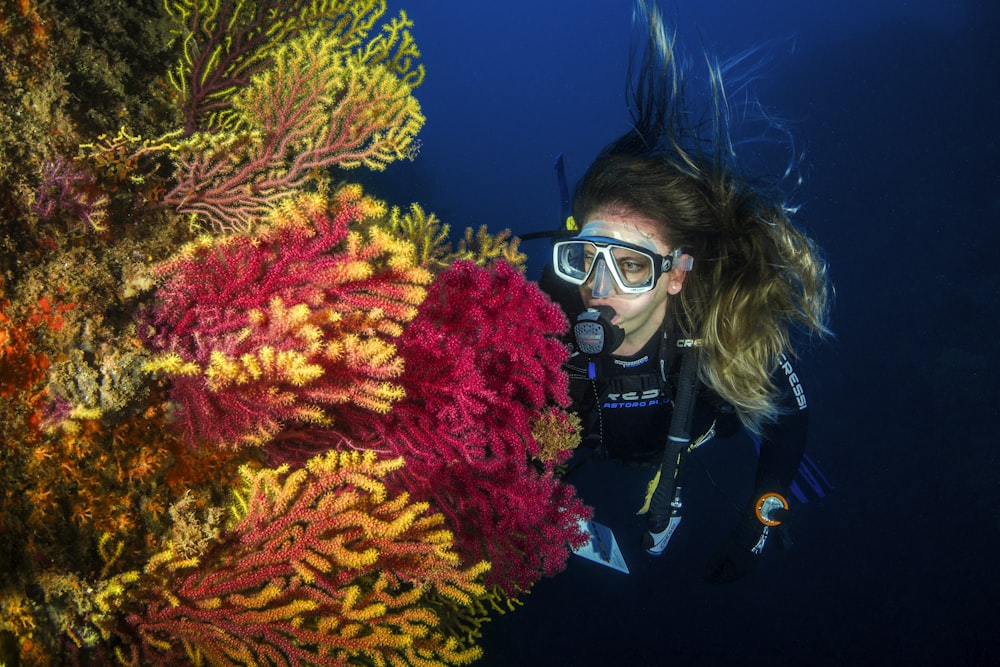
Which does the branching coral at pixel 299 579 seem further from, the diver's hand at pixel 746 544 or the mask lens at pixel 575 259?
the diver's hand at pixel 746 544

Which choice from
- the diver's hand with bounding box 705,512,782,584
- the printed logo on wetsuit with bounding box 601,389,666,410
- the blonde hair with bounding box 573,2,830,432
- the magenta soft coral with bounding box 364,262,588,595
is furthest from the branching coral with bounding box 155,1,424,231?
the diver's hand with bounding box 705,512,782,584

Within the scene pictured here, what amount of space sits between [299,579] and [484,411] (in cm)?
112

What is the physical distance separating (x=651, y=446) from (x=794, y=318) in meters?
1.66

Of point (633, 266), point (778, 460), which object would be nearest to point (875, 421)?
point (778, 460)

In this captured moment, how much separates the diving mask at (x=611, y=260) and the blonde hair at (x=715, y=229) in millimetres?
200

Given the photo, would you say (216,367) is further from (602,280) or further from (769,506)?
(769,506)

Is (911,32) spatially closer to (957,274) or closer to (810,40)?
(810,40)

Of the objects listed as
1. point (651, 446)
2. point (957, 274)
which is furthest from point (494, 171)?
point (651, 446)

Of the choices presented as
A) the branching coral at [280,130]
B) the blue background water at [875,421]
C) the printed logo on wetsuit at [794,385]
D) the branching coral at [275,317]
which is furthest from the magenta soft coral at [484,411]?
the printed logo on wetsuit at [794,385]

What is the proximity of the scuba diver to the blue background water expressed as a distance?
1.58 feet

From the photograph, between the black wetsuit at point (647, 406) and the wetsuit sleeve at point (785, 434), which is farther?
the wetsuit sleeve at point (785, 434)

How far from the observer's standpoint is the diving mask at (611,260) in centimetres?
346

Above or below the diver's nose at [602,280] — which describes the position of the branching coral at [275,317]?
below

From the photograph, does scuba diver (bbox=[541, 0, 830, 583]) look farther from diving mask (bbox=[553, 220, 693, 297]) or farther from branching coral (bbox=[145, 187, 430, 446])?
branching coral (bbox=[145, 187, 430, 446])
